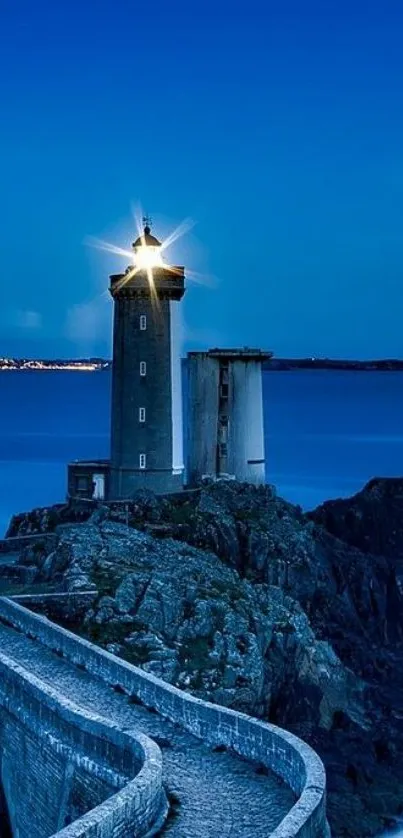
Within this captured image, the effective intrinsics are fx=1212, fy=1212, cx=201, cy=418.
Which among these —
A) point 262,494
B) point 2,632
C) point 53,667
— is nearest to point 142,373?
point 262,494

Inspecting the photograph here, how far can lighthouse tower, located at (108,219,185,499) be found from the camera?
3697 cm

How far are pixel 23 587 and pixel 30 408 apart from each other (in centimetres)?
11666

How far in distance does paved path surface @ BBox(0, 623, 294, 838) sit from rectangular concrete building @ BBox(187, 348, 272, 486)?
2168 centimetres

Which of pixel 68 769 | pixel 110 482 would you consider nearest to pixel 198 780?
pixel 68 769

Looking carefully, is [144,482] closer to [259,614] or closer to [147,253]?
[147,253]

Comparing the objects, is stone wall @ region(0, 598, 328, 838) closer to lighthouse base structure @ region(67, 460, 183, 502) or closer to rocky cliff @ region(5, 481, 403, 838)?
rocky cliff @ region(5, 481, 403, 838)

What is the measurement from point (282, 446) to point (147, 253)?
171 feet

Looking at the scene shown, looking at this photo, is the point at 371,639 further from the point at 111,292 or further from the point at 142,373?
the point at 111,292

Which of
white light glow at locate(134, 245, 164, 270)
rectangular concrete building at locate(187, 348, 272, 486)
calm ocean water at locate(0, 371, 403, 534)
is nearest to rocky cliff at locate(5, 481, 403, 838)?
rectangular concrete building at locate(187, 348, 272, 486)

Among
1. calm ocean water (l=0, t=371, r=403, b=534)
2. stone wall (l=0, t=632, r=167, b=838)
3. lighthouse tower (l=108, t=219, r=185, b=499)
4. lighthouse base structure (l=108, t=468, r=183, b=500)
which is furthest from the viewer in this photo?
calm ocean water (l=0, t=371, r=403, b=534)

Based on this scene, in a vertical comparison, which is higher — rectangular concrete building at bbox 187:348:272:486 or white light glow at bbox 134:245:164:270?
white light glow at bbox 134:245:164:270

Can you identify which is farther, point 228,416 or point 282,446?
point 282,446

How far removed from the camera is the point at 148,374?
3709 centimetres

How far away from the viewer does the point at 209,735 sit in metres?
15.7
